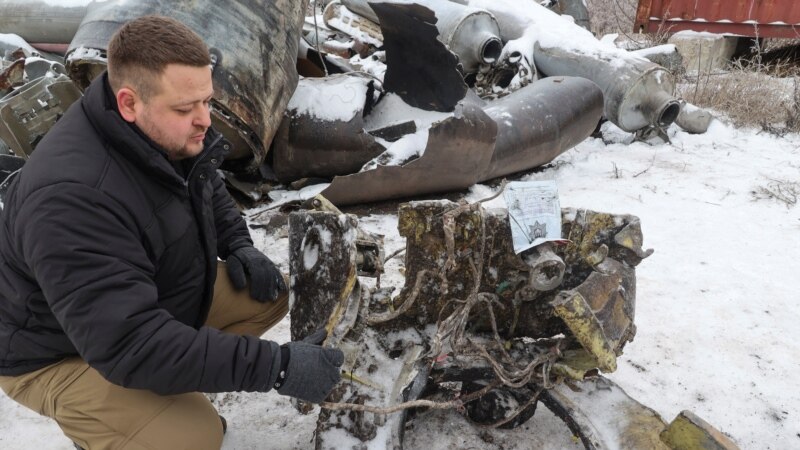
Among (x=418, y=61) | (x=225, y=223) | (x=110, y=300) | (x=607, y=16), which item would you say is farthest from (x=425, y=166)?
(x=607, y=16)

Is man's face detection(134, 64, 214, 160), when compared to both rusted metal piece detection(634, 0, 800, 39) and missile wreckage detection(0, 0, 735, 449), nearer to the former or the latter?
missile wreckage detection(0, 0, 735, 449)

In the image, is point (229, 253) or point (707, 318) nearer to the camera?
point (229, 253)

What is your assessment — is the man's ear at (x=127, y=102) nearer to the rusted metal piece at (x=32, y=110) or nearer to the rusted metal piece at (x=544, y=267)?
the rusted metal piece at (x=544, y=267)

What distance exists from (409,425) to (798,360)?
1804 mm

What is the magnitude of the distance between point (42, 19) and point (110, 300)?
4.81m

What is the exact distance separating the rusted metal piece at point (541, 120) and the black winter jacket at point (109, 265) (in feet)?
8.84

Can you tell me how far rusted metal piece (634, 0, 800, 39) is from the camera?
740 centimetres

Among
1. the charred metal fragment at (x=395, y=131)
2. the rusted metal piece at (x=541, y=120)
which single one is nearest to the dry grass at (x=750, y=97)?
the rusted metal piece at (x=541, y=120)

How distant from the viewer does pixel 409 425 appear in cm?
203

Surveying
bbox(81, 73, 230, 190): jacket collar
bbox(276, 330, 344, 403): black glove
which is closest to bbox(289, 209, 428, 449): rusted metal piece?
bbox(276, 330, 344, 403): black glove

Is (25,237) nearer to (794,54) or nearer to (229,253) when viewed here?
(229,253)

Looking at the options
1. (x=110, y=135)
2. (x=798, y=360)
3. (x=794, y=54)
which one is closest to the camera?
(x=110, y=135)

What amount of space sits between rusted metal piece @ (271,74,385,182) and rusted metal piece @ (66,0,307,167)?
0.60 ft

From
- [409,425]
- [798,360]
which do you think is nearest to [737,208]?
[798,360]
